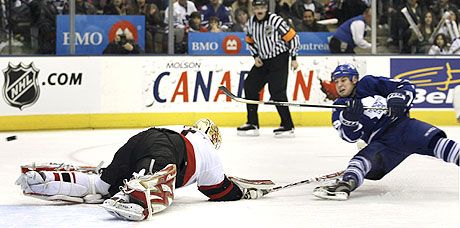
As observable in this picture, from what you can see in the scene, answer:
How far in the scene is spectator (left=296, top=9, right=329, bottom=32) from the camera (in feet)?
37.2

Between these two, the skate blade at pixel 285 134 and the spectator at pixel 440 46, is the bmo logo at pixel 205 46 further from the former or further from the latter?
the spectator at pixel 440 46

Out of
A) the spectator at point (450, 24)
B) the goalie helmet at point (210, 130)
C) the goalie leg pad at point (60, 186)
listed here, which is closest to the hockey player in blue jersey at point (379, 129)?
the goalie helmet at point (210, 130)

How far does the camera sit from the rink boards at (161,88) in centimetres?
1004

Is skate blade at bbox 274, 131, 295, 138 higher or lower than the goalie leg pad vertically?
lower

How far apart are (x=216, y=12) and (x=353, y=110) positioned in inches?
204

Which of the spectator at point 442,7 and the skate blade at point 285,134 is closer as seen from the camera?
the skate blade at point 285,134

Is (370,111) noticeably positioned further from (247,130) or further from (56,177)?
(247,130)

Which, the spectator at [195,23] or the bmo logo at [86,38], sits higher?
the spectator at [195,23]

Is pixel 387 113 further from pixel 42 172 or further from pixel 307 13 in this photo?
pixel 307 13

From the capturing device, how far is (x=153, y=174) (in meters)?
5.14

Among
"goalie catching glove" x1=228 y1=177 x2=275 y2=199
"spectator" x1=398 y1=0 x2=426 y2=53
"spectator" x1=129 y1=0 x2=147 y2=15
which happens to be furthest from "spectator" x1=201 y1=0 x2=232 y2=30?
"goalie catching glove" x1=228 y1=177 x2=275 y2=199

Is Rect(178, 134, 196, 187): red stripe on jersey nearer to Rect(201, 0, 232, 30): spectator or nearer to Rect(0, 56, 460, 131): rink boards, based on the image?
Rect(0, 56, 460, 131): rink boards

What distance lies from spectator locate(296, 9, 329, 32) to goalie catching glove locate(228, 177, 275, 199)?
5.47 metres

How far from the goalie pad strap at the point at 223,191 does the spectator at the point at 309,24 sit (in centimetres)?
575
